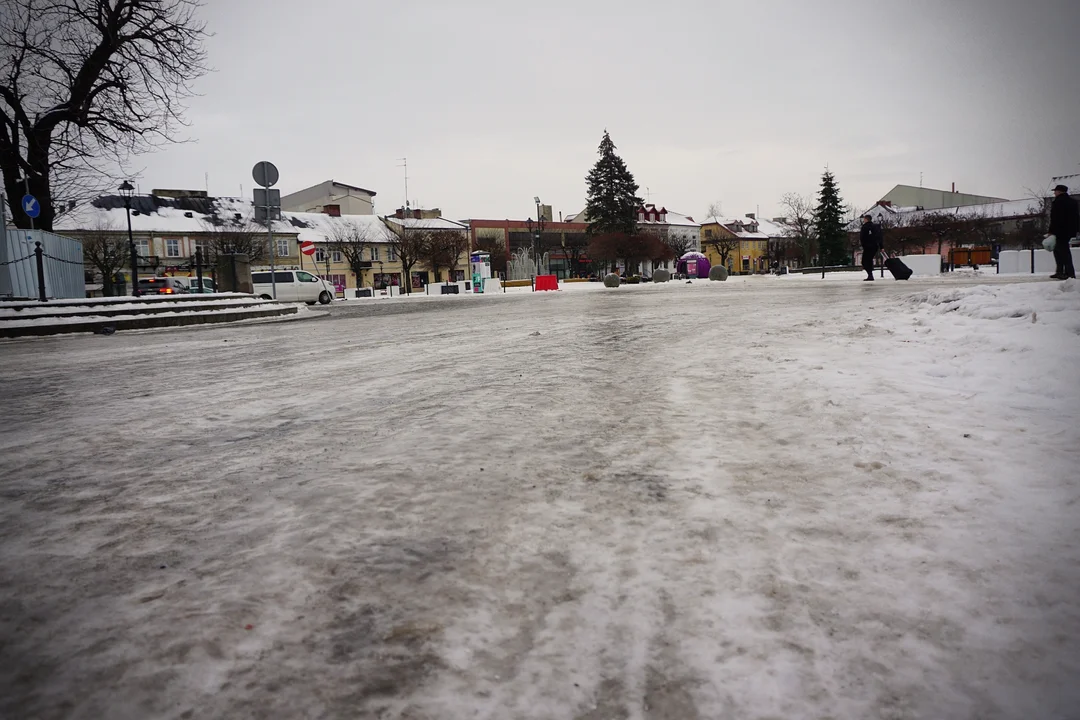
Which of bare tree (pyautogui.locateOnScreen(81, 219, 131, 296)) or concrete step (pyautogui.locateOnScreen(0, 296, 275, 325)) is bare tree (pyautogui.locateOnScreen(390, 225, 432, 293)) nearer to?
bare tree (pyautogui.locateOnScreen(81, 219, 131, 296))

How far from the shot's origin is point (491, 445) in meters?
3.09

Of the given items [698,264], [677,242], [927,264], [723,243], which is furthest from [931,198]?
[927,264]

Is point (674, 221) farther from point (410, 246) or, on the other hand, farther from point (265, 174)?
point (265, 174)

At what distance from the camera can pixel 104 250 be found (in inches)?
1785

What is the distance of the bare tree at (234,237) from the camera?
5156 centimetres

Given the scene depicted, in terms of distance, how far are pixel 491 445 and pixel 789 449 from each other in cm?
142

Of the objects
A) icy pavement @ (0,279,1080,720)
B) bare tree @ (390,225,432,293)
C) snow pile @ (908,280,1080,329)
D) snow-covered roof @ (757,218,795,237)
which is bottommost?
icy pavement @ (0,279,1080,720)

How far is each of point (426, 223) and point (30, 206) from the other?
56.1 meters

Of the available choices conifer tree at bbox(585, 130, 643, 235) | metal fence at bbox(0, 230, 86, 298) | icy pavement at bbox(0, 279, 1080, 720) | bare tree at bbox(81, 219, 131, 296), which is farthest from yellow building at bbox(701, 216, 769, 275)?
icy pavement at bbox(0, 279, 1080, 720)

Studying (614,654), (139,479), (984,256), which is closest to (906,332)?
(614,654)

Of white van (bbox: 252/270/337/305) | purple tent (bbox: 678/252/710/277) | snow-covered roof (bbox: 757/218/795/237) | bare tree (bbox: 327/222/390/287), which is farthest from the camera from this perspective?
snow-covered roof (bbox: 757/218/795/237)

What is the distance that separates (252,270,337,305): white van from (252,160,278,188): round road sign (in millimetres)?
12124

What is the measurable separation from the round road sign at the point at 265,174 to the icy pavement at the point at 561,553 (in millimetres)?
13015

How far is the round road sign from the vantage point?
15814mm
